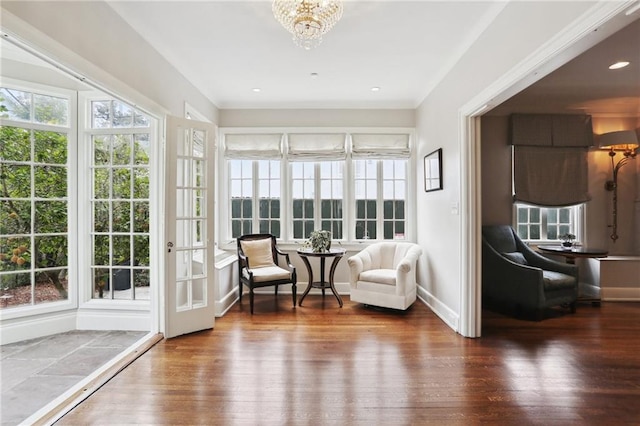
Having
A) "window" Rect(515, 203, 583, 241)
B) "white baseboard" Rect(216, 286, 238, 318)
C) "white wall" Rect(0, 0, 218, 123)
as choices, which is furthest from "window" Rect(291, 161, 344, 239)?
"window" Rect(515, 203, 583, 241)

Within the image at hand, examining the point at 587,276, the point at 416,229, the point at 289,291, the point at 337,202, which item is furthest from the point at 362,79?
the point at 587,276

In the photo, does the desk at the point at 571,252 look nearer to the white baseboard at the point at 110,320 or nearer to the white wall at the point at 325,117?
the white wall at the point at 325,117

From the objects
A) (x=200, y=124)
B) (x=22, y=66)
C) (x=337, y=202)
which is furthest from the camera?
(x=337, y=202)

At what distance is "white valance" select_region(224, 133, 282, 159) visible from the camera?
4.57m

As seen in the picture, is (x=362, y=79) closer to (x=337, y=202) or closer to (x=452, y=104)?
(x=452, y=104)

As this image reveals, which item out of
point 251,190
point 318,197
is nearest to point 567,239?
point 318,197

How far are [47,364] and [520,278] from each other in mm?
4743

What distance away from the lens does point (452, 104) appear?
326 centimetres

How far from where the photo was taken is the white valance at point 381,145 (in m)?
4.57

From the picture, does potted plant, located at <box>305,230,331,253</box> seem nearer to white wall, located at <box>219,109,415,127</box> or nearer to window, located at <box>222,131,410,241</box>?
window, located at <box>222,131,410,241</box>

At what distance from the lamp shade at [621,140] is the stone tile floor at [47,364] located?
21.2 ft

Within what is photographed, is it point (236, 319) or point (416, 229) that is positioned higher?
point (416, 229)

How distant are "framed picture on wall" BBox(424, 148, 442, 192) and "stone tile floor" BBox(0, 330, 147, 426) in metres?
3.69

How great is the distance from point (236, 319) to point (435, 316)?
7.64 feet
